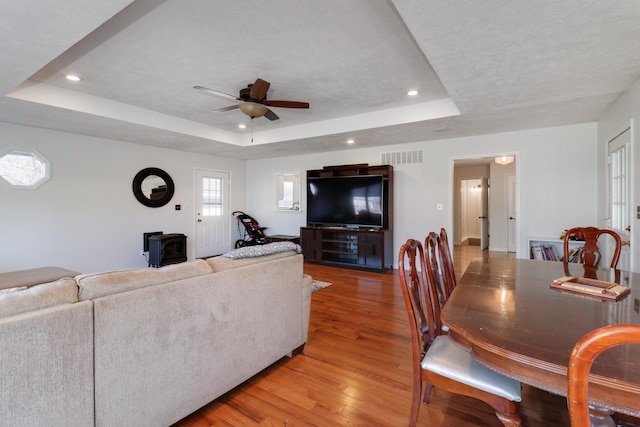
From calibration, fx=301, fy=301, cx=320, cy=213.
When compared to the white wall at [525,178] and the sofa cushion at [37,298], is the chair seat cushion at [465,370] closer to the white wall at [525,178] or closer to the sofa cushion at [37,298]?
the sofa cushion at [37,298]

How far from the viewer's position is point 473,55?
2322 millimetres

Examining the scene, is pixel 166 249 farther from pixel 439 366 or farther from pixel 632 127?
pixel 632 127

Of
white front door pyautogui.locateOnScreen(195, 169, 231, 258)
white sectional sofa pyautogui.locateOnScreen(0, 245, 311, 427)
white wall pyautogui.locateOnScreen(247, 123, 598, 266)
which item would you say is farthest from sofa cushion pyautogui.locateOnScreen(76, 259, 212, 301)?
white front door pyautogui.locateOnScreen(195, 169, 231, 258)

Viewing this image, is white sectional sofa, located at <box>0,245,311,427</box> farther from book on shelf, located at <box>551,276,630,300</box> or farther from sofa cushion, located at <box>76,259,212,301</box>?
book on shelf, located at <box>551,276,630,300</box>

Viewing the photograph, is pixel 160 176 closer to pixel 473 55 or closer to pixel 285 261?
pixel 285 261

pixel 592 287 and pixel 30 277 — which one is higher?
pixel 592 287

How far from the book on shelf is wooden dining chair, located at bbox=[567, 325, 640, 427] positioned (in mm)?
1224

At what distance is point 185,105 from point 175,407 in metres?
3.73

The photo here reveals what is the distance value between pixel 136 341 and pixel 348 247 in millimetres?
4775

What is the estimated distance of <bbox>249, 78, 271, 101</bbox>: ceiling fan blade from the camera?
2986 mm

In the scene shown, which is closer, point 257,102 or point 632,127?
point 632,127

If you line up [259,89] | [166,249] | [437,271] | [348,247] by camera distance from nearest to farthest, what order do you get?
[437,271] < [259,89] < [166,249] < [348,247]

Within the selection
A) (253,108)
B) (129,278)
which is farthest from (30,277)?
(253,108)

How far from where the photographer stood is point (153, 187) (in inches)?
231
